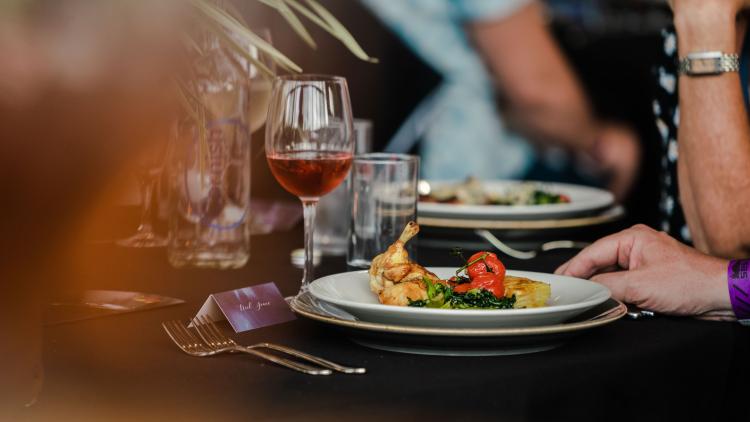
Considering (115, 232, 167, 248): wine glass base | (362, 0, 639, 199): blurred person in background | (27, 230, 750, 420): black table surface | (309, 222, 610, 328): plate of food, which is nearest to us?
(27, 230, 750, 420): black table surface

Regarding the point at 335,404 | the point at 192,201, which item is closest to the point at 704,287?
the point at 335,404

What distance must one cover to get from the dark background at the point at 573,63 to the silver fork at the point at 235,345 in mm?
2608

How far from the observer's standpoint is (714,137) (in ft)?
4.79

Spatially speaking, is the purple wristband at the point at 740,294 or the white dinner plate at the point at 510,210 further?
the white dinner plate at the point at 510,210

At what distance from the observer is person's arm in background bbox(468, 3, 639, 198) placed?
3.86 m

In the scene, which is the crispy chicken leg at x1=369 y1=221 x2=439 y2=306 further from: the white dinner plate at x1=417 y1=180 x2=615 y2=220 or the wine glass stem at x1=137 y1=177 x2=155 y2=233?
the white dinner plate at x1=417 y1=180 x2=615 y2=220

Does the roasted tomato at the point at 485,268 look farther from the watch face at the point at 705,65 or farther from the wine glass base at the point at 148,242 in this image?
the watch face at the point at 705,65

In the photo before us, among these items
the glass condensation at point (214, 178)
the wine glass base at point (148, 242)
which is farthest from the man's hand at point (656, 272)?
the wine glass base at point (148, 242)

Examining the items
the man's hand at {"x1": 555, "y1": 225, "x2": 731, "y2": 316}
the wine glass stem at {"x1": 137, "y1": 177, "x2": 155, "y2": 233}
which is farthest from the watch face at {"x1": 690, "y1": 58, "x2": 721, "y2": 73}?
the wine glass stem at {"x1": 137, "y1": 177, "x2": 155, "y2": 233}

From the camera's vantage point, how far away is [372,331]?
0.78m

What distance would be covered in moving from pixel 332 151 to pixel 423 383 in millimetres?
386

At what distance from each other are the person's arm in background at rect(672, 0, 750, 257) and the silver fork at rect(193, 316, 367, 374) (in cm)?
88

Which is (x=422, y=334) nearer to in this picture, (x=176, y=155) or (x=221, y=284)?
(x=221, y=284)

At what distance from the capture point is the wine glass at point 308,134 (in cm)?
99
